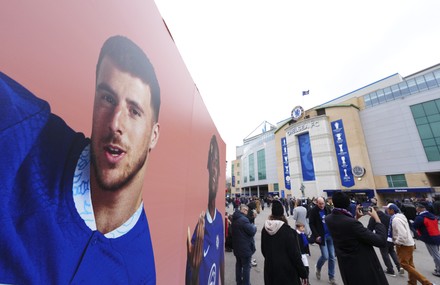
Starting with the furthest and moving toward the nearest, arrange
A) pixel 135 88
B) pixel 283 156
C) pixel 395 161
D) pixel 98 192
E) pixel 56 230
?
pixel 283 156 → pixel 395 161 → pixel 135 88 → pixel 98 192 → pixel 56 230

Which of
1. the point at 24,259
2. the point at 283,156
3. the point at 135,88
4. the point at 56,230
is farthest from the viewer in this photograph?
the point at 283,156

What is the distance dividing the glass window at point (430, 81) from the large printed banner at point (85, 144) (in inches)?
1457

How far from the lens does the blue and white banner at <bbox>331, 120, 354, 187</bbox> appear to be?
29.1 metres

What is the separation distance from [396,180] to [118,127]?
3610 centimetres

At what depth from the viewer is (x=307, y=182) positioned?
32656 millimetres

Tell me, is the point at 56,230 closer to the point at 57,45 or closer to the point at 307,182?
the point at 57,45

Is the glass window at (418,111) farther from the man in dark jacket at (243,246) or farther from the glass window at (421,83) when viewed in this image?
the man in dark jacket at (243,246)

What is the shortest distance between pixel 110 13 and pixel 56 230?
3.57 feet

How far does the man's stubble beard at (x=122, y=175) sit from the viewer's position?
0.95m

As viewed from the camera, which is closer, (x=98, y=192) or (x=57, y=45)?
(x=57, y=45)

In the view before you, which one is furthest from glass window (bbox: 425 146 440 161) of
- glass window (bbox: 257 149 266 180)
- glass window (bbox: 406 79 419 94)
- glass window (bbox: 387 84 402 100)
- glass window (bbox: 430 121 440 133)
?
glass window (bbox: 257 149 266 180)

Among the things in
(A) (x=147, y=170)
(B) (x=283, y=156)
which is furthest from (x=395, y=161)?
(A) (x=147, y=170)

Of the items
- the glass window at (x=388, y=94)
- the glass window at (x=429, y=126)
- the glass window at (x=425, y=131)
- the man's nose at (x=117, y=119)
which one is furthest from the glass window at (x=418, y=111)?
the man's nose at (x=117, y=119)

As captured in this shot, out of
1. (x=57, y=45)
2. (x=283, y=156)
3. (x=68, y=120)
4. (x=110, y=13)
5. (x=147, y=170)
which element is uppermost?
(x=283, y=156)
